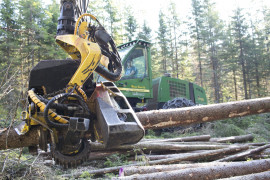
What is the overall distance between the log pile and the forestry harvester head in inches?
33.6

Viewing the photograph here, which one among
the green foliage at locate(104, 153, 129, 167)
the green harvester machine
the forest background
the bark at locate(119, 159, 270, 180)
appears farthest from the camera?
the forest background

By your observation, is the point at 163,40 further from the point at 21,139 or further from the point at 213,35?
the point at 21,139

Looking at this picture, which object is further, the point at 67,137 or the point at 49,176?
the point at 49,176

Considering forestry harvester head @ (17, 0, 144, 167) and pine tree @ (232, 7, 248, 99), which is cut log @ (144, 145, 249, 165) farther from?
pine tree @ (232, 7, 248, 99)

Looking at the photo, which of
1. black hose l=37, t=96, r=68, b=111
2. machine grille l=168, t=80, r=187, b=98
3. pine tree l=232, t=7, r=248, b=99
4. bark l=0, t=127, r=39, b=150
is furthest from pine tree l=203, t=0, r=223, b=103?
black hose l=37, t=96, r=68, b=111

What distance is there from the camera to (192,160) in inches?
194

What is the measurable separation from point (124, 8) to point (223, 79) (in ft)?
58.9

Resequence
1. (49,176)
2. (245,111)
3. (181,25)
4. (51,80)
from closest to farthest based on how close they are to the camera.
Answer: (51,80)
(49,176)
(245,111)
(181,25)

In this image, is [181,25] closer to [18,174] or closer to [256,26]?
[256,26]

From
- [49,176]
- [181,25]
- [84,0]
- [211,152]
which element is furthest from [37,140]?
[181,25]

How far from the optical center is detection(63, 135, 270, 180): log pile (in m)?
2.85

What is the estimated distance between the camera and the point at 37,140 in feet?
8.59

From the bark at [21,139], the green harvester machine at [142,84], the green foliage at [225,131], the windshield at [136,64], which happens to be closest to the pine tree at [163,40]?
the green harvester machine at [142,84]

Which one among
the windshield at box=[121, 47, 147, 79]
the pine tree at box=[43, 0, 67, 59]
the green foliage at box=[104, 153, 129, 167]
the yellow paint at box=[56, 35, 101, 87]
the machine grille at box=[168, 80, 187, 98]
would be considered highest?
the pine tree at box=[43, 0, 67, 59]
